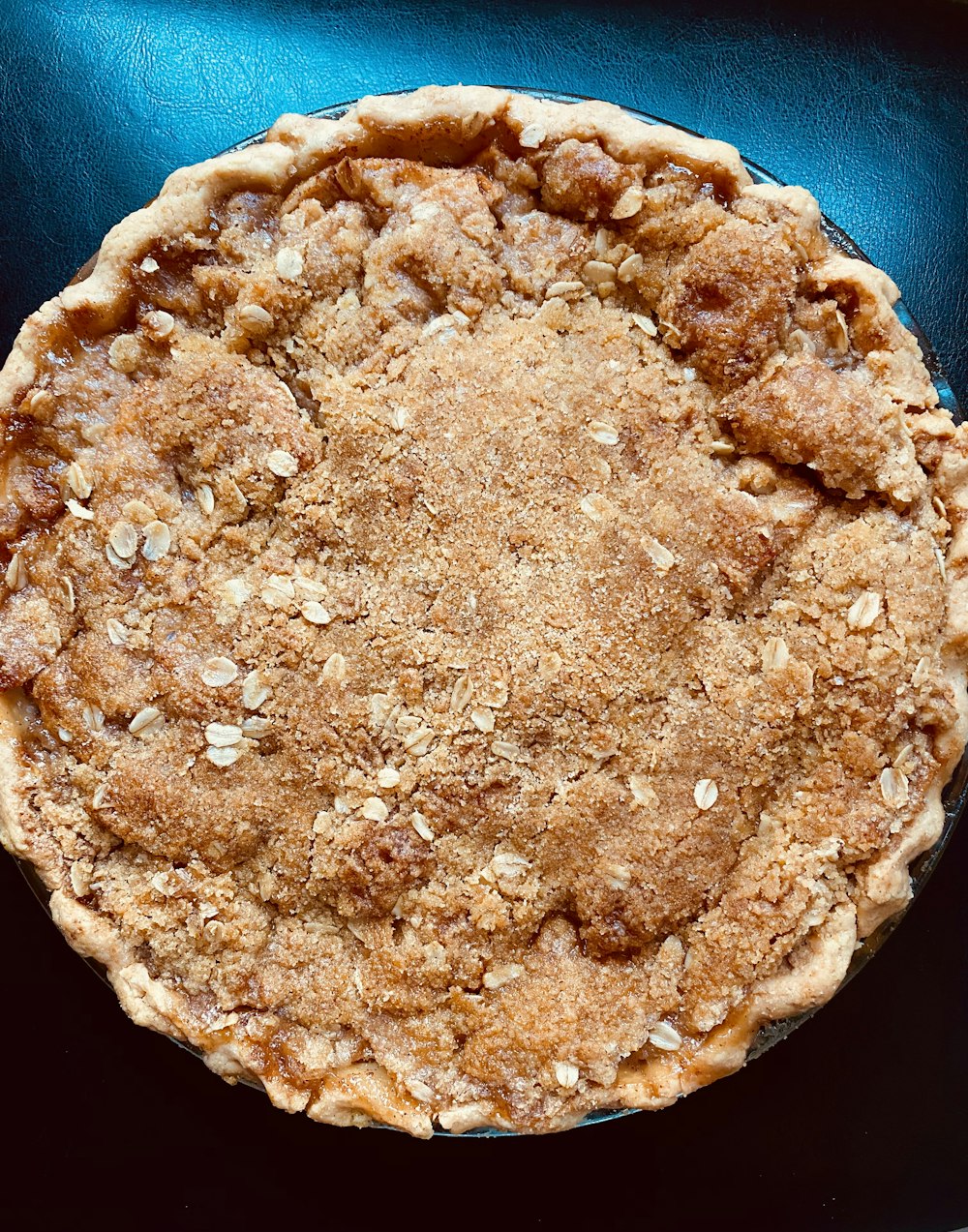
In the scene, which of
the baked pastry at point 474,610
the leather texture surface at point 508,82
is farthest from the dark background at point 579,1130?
the baked pastry at point 474,610

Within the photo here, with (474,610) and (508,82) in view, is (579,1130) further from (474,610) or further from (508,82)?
(508,82)

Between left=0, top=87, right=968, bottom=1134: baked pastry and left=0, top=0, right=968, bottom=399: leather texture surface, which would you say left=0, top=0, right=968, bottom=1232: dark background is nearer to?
left=0, top=0, right=968, bottom=399: leather texture surface

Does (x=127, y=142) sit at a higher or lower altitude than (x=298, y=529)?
higher

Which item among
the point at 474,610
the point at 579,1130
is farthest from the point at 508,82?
the point at 579,1130

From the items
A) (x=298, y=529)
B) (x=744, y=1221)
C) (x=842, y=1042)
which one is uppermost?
(x=298, y=529)

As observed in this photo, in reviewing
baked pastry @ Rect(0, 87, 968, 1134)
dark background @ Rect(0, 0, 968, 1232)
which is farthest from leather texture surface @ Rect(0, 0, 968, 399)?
baked pastry @ Rect(0, 87, 968, 1134)

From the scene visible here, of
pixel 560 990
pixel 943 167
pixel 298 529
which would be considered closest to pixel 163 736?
pixel 298 529

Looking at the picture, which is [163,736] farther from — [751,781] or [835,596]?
[835,596]
